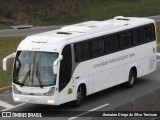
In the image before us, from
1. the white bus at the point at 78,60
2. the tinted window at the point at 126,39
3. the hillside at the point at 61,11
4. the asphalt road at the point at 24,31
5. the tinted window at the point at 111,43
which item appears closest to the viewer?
the white bus at the point at 78,60

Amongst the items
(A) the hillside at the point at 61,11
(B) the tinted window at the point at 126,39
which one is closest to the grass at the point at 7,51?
(B) the tinted window at the point at 126,39

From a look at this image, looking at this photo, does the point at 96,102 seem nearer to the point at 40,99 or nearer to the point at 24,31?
the point at 40,99

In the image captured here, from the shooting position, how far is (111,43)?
2395 centimetres

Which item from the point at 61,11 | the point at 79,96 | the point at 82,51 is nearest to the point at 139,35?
the point at 82,51

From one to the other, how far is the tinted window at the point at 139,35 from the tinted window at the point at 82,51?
403cm

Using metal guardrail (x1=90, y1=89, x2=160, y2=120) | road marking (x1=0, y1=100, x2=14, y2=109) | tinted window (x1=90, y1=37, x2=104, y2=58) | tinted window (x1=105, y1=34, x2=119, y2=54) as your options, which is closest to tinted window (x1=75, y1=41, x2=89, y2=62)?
tinted window (x1=90, y1=37, x2=104, y2=58)

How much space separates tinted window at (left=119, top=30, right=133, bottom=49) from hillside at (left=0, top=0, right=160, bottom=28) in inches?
1333

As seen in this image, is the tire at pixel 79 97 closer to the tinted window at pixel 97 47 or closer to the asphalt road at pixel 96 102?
the asphalt road at pixel 96 102

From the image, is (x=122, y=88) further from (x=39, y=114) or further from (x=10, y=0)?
(x=10, y=0)

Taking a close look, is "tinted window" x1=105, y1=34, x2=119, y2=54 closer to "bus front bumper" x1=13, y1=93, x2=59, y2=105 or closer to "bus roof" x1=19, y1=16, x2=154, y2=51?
"bus roof" x1=19, y1=16, x2=154, y2=51

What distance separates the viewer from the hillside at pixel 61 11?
60.7m

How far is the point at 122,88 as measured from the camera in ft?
83.3

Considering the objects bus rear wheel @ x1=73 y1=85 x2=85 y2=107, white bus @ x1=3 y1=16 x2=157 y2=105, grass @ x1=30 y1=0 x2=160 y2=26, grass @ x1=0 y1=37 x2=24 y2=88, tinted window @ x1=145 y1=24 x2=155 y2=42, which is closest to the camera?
white bus @ x1=3 y1=16 x2=157 y2=105

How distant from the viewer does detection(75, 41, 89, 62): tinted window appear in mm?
21655
